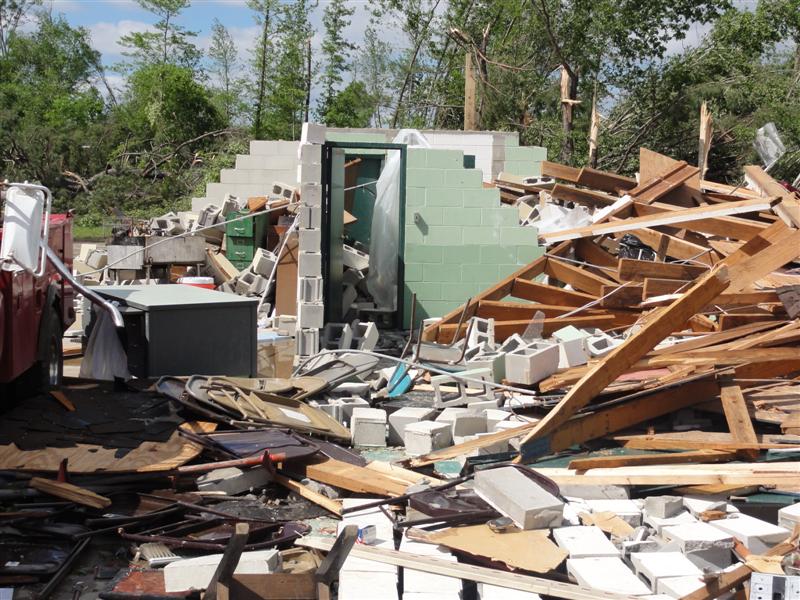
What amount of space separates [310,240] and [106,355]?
3.22 m

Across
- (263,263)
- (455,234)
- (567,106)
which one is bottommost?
(263,263)

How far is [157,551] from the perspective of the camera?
5.58 metres

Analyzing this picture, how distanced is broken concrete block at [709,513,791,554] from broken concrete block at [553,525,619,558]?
79cm

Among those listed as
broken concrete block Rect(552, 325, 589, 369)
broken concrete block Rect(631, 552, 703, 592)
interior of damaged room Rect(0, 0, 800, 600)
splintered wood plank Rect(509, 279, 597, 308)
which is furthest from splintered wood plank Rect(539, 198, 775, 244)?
broken concrete block Rect(631, 552, 703, 592)

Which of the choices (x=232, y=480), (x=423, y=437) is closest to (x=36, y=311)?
(x=232, y=480)

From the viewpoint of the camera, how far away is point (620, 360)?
762 centimetres

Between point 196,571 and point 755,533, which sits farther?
point 755,533

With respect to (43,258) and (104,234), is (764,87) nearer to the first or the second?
(104,234)

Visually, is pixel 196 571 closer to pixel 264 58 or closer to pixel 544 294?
pixel 544 294

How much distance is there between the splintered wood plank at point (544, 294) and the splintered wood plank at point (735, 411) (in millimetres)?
4203

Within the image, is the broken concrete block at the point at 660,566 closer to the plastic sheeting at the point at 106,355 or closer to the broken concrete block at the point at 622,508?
the broken concrete block at the point at 622,508

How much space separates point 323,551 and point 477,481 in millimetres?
1185

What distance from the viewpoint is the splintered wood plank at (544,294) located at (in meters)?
A: 12.5

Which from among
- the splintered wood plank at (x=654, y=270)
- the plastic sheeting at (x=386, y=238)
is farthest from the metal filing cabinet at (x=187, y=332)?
the splintered wood plank at (x=654, y=270)
